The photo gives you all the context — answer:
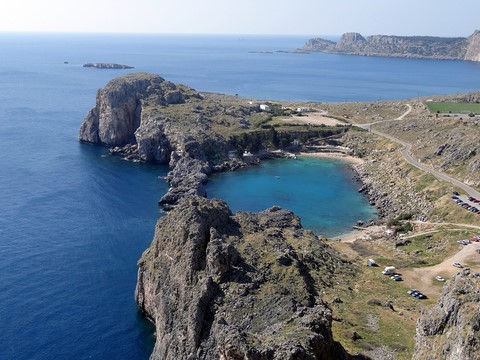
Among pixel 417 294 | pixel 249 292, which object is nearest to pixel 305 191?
pixel 417 294

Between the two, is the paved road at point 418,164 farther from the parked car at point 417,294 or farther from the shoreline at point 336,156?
the parked car at point 417,294

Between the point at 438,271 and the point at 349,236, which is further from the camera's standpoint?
the point at 349,236

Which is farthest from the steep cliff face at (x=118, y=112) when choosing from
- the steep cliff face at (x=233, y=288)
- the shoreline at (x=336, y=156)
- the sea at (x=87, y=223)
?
the steep cliff face at (x=233, y=288)

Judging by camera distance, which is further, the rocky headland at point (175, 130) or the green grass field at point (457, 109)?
the green grass field at point (457, 109)

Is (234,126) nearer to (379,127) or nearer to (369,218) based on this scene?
(379,127)

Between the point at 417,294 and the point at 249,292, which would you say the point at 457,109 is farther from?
the point at 249,292

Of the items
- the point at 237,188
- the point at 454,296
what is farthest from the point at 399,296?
the point at 237,188
